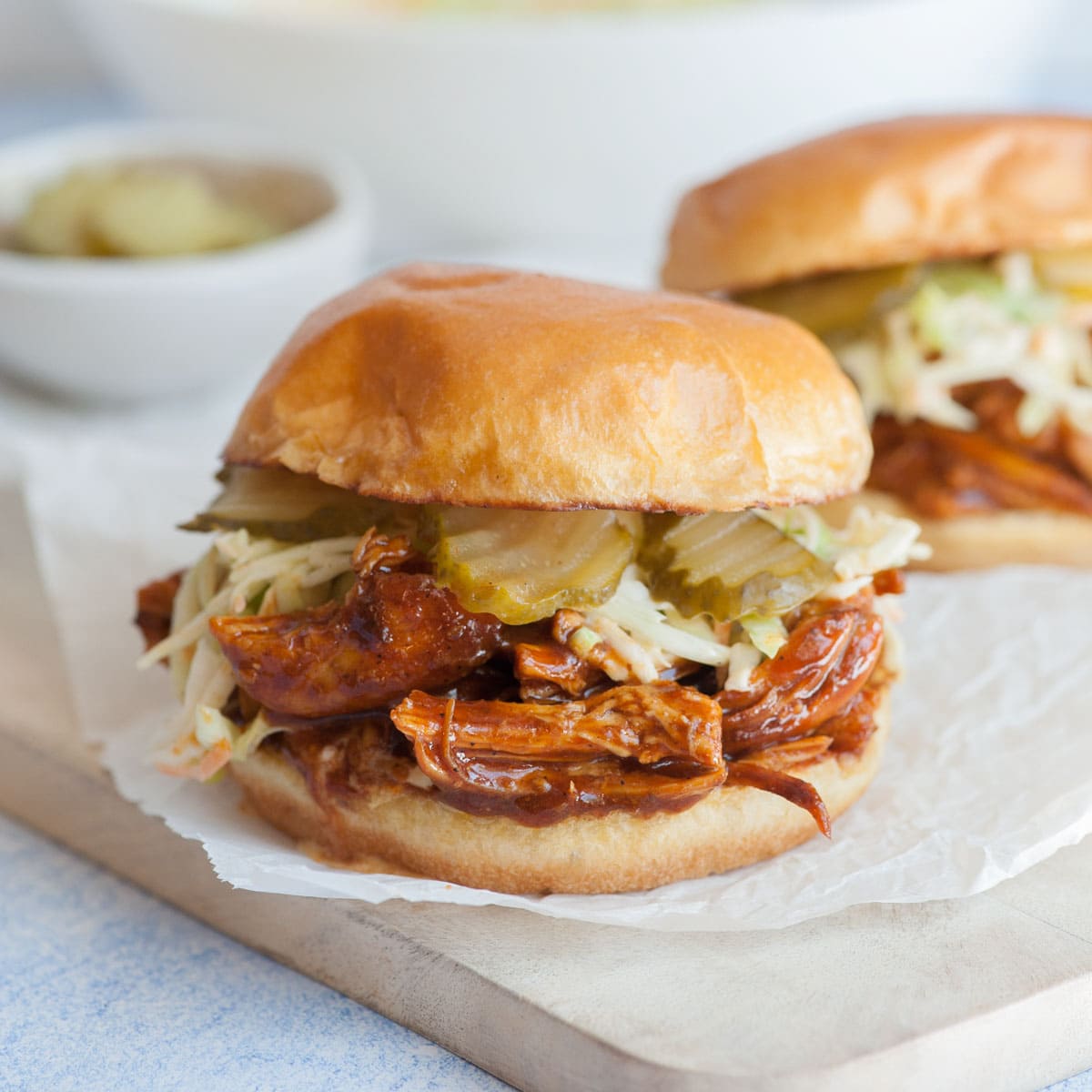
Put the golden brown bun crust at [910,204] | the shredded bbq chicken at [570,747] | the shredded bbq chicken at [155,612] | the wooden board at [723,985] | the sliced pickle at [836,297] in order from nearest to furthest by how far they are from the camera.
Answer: the wooden board at [723,985] → the shredded bbq chicken at [570,747] → the shredded bbq chicken at [155,612] → the golden brown bun crust at [910,204] → the sliced pickle at [836,297]

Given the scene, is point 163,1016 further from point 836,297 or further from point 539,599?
point 836,297

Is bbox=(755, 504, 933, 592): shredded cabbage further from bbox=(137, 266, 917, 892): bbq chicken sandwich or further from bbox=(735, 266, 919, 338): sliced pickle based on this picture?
bbox=(735, 266, 919, 338): sliced pickle

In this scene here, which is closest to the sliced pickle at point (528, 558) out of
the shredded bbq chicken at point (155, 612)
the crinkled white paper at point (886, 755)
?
the crinkled white paper at point (886, 755)

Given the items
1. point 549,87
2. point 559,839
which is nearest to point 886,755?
point 559,839

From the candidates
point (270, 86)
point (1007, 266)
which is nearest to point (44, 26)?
point (270, 86)

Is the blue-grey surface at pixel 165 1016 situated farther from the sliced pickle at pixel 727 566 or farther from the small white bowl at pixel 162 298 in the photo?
the small white bowl at pixel 162 298

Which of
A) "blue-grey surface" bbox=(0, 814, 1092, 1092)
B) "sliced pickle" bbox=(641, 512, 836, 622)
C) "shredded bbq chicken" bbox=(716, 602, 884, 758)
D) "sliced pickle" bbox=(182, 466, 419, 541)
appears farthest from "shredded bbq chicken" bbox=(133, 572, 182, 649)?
"shredded bbq chicken" bbox=(716, 602, 884, 758)
